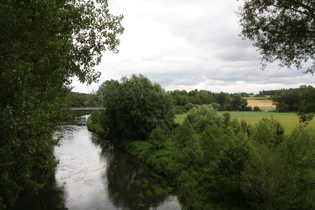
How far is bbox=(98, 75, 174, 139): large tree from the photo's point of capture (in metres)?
32.5

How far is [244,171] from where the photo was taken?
12883 mm

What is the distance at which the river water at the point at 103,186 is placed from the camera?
1527 centimetres

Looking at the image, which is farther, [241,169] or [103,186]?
[103,186]

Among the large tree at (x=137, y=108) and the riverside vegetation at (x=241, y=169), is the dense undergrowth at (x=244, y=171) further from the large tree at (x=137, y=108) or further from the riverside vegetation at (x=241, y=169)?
the large tree at (x=137, y=108)

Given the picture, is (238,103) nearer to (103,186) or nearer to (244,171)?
(103,186)

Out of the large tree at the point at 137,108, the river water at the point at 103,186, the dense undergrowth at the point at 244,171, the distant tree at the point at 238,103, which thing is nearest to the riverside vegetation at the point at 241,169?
the dense undergrowth at the point at 244,171

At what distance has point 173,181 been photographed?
19266 millimetres

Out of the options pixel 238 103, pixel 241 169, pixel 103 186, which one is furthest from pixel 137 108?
pixel 238 103

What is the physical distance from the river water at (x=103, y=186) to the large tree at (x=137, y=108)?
6.23 meters

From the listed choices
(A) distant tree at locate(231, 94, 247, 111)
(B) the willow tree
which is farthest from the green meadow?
(B) the willow tree

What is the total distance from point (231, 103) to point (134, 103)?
67247 mm

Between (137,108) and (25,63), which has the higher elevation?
(25,63)

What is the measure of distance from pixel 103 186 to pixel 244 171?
11.5 metres

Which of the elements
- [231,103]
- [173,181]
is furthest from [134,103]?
[231,103]
